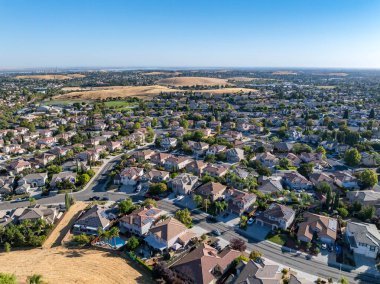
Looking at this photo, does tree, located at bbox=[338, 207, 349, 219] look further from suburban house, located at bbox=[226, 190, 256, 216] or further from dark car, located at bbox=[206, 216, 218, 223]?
dark car, located at bbox=[206, 216, 218, 223]

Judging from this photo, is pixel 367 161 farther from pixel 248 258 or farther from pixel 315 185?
pixel 248 258

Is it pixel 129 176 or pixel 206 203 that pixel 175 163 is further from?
pixel 206 203

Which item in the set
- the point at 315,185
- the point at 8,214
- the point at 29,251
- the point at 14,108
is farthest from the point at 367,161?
the point at 14,108

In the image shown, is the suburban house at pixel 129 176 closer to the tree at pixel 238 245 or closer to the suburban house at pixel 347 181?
the tree at pixel 238 245

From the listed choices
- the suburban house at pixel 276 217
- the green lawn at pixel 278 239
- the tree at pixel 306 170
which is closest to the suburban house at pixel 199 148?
the tree at pixel 306 170

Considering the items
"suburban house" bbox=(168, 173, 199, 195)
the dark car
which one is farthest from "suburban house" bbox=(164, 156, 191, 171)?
the dark car

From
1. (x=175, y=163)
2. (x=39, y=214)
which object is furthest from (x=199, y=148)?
(x=39, y=214)
